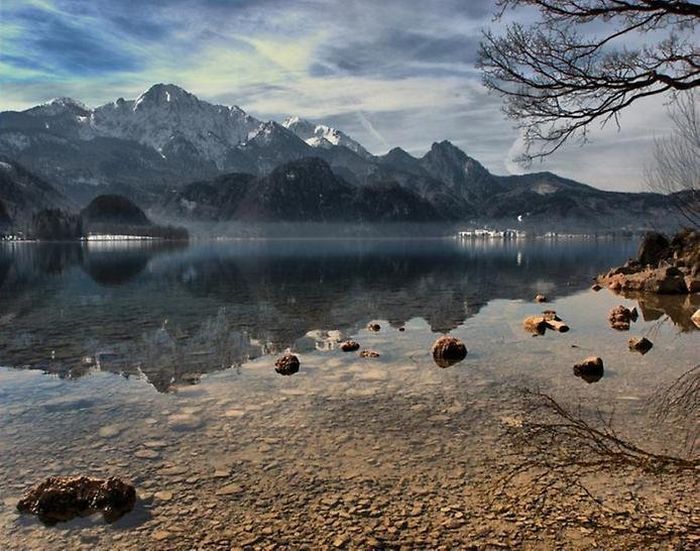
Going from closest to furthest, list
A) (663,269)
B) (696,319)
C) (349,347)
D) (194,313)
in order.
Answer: (349,347), (696,319), (194,313), (663,269)

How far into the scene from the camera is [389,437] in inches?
516

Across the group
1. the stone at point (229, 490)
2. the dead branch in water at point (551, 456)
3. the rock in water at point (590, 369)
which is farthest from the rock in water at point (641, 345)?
the stone at point (229, 490)

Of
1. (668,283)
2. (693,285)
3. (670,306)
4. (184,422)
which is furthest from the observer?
(693,285)

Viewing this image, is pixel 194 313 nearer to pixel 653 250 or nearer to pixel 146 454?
pixel 146 454

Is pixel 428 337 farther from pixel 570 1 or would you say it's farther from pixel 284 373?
pixel 570 1

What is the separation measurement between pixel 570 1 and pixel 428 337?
19700 millimetres

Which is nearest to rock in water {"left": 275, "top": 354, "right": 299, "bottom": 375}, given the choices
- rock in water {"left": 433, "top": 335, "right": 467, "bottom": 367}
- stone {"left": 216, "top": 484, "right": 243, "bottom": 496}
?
rock in water {"left": 433, "top": 335, "right": 467, "bottom": 367}

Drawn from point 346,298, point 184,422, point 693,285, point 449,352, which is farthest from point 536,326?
point 693,285

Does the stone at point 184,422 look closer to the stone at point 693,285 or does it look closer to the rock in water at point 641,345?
the rock in water at point 641,345

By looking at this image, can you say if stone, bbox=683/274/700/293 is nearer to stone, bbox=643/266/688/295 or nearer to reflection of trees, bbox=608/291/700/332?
stone, bbox=643/266/688/295

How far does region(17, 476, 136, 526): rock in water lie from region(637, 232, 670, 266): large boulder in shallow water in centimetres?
6415

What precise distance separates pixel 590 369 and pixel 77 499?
1583cm

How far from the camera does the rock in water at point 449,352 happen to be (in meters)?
21.1

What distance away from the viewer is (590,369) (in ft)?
60.5
